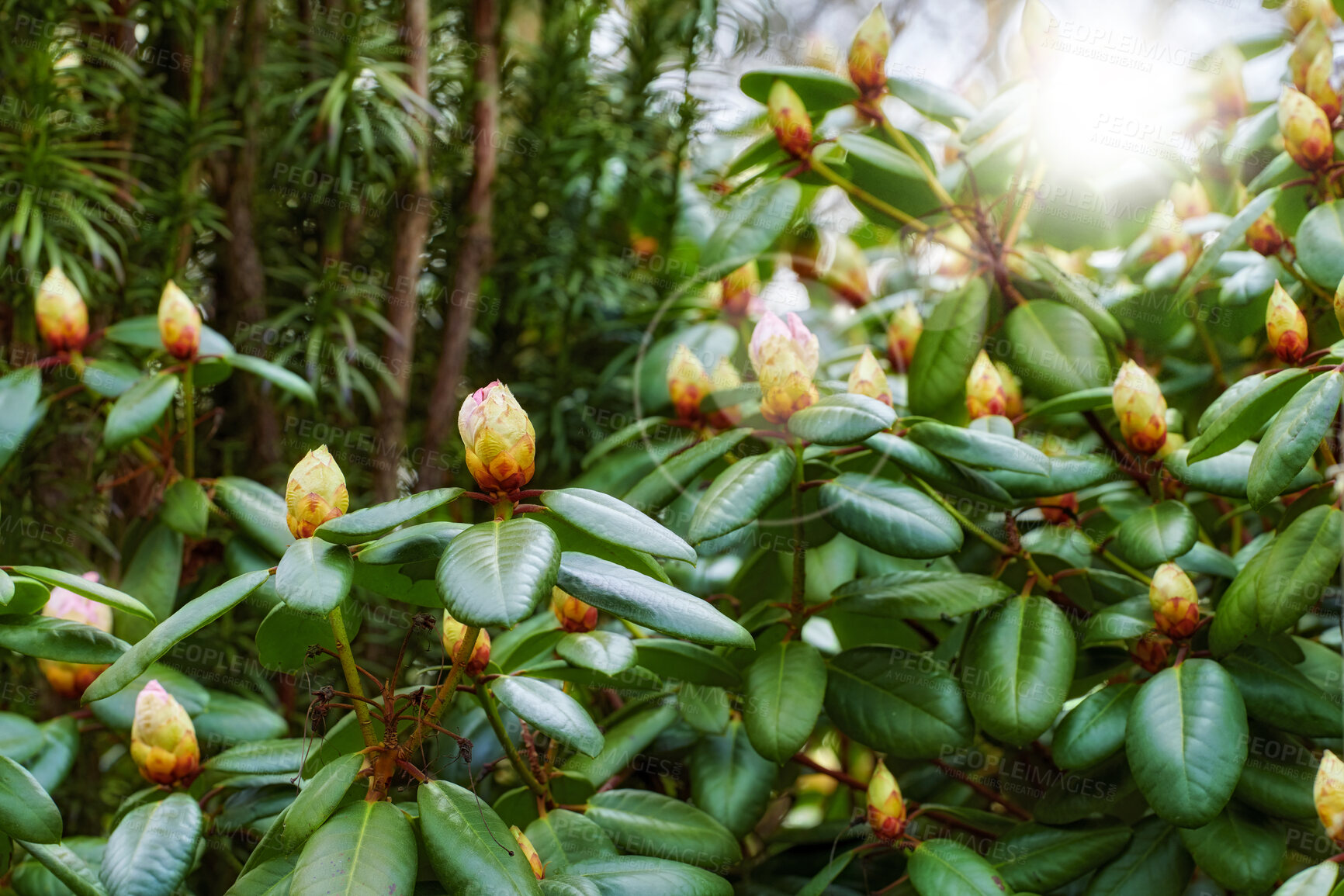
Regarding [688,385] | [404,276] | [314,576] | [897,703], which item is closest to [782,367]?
[688,385]

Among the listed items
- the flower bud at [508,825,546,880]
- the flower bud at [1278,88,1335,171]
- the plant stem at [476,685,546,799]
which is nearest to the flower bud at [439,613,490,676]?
the plant stem at [476,685,546,799]

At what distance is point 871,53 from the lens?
1040mm

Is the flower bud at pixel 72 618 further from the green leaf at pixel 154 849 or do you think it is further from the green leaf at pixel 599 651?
the green leaf at pixel 599 651

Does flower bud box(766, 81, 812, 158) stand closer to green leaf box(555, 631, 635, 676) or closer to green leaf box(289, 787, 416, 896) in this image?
green leaf box(555, 631, 635, 676)

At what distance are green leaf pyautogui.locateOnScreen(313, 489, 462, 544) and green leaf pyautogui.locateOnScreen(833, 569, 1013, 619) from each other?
435mm

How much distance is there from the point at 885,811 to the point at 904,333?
63cm

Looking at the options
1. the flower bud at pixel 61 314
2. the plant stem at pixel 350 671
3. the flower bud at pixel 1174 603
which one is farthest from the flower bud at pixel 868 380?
the flower bud at pixel 61 314

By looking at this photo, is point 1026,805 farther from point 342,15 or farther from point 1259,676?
point 342,15

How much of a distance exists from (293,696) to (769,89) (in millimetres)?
972

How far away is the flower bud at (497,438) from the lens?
64 centimetres

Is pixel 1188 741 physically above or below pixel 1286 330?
below

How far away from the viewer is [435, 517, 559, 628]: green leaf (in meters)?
0.54

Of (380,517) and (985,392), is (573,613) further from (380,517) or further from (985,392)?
(985,392)

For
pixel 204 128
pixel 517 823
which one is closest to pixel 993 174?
pixel 517 823
